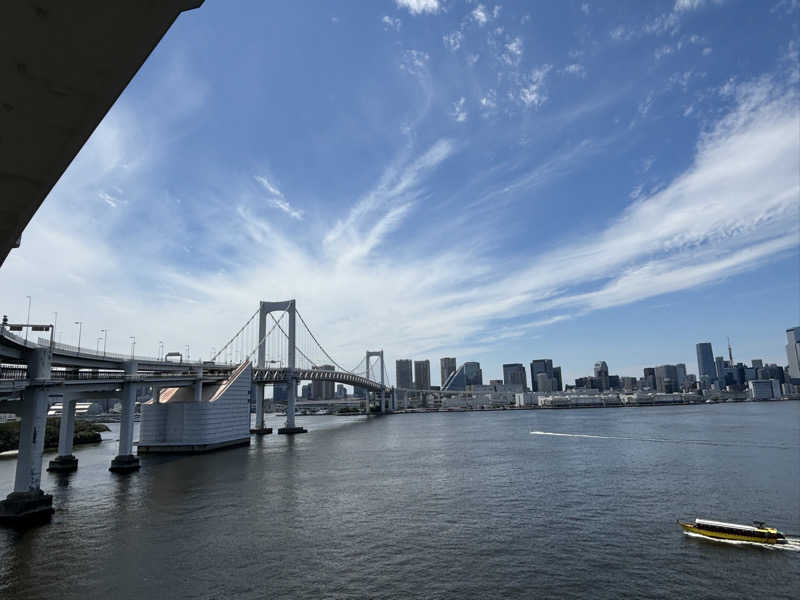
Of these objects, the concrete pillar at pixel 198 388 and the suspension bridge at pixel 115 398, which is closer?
the suspension bridge at pixel 115 398

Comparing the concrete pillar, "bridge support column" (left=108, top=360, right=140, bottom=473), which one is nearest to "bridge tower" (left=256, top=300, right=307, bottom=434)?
the concrete pillar

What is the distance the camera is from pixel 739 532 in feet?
67.6

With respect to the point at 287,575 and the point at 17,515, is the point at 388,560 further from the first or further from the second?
the point at 17,515

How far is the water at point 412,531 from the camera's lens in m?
16.5

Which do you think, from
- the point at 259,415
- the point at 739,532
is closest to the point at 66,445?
the point at 259,415

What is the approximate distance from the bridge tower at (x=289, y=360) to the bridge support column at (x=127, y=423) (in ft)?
137

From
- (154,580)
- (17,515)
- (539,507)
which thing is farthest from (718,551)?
(17,515)

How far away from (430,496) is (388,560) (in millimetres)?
11437

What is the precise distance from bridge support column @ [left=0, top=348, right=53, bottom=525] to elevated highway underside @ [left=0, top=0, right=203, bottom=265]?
1128 inches

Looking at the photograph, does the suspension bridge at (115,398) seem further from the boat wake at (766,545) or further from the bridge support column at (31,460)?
the boat wake at (766,545)

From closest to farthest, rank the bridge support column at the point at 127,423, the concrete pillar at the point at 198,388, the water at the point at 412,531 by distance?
the water at the point at 412,531 → the bridge support column at the point at 127,423 → the concrete pillar at the point at 198,388

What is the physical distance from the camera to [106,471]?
41.0m

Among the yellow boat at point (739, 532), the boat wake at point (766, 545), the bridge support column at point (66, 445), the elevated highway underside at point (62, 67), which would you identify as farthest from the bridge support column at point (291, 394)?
the elevated highway underside at point (62, 67)

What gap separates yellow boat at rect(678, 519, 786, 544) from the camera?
20.1m
